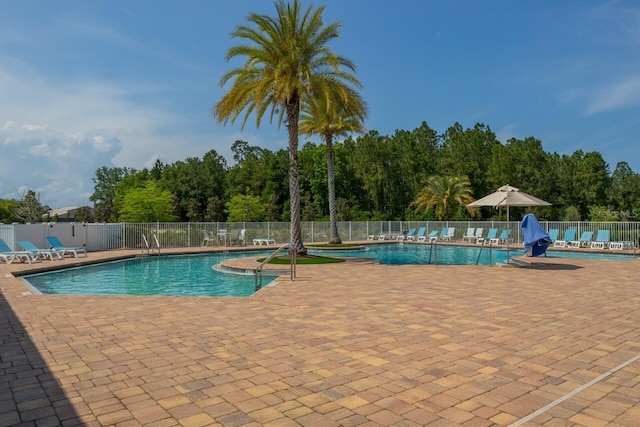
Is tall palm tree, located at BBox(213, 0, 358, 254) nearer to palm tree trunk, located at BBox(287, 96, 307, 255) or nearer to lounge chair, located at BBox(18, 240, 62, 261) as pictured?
palm tree trunk, located at BBox(287, 96, 307, 255)

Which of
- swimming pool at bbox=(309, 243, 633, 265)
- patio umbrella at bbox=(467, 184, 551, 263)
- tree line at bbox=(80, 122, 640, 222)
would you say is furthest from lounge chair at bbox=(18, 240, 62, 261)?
tree line at bbox=(80, 122, 640, 222)

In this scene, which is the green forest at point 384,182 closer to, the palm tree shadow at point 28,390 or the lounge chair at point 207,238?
the lounge chair at point 207,238

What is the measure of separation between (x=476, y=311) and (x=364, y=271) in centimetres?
650

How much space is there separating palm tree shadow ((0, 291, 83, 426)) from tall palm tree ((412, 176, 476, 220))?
3642 centimetres

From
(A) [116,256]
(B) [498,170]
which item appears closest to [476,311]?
(A) [116,256]

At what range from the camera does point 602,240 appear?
23172 millimetres

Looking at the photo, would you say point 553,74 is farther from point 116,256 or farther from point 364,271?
point 116,256

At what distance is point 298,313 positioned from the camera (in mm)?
7520

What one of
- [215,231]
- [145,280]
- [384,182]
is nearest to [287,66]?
[145,280]

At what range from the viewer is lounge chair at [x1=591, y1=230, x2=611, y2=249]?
2303 cm

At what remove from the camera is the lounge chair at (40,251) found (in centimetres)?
1759

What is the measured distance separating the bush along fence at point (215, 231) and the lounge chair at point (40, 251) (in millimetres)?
1506

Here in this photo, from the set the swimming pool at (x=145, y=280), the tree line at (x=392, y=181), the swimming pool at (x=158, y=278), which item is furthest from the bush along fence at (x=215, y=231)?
the tree line at (x=392, y=181)

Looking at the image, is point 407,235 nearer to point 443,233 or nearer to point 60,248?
point 443,233
